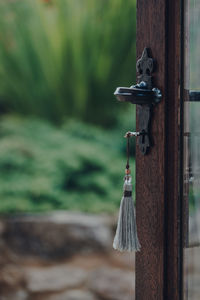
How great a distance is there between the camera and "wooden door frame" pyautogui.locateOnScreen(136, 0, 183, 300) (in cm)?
71

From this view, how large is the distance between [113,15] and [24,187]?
4.99ft

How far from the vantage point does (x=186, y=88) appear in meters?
0.71

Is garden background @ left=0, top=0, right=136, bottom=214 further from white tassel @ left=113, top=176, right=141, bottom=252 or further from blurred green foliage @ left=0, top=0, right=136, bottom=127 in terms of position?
white tassel @ left=113, top=176, right=141, bottom=252

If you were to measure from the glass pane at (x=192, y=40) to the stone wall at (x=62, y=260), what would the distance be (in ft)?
5.28

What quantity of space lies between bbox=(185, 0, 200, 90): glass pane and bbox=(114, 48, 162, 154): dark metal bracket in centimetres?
6

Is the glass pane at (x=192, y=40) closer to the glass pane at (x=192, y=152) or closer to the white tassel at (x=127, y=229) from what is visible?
the glass pane at (x=192, y=152)

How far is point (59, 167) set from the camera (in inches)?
123

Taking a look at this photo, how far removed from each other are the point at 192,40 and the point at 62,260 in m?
2.06

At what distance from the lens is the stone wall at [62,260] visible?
7.06 ft

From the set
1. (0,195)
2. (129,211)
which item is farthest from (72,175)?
(129,211)

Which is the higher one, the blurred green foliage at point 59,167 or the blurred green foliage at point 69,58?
the blurred green foliage at point 69,58

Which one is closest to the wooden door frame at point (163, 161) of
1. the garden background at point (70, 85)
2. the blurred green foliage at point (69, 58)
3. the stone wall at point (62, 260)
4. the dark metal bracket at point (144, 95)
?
the dark metal bracket at point (144, 95)

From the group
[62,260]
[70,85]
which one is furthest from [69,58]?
[62,260]

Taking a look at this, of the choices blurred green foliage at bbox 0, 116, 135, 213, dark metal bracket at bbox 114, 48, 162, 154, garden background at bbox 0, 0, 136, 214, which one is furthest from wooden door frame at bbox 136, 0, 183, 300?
garden background at bbox 0, 0, 136, 214
